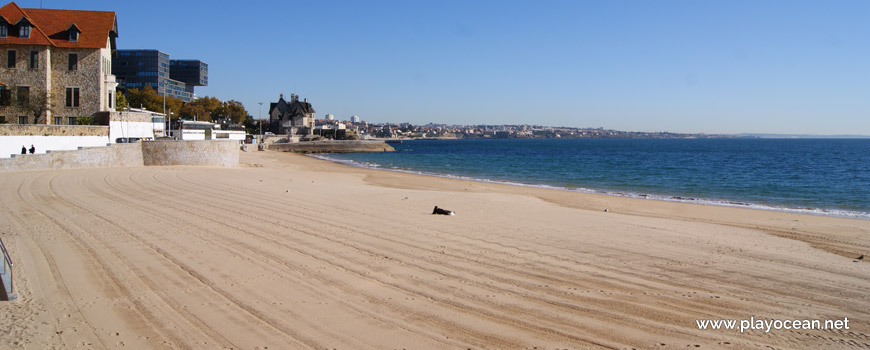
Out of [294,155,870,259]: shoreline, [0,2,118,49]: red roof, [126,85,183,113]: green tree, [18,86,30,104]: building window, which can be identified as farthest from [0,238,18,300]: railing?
[126,85,183,113]: green tree

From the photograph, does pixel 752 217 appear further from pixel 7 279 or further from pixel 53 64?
pixel 53 64

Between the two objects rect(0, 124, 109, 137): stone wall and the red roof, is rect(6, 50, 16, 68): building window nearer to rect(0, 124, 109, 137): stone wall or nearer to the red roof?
the red roof

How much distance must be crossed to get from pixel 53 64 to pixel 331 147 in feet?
193

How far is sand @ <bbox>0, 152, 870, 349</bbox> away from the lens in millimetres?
Answer: 5699

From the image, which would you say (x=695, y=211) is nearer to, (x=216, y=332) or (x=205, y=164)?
(x=216, y=332)

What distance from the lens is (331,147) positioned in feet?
297

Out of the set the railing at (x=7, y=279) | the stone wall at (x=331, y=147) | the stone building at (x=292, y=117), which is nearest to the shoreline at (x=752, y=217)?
the railing at (x=7, y=279)

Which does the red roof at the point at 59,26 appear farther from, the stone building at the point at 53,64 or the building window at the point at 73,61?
the building window at the point at 73,61

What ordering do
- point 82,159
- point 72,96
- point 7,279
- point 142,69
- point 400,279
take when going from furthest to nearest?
point 142,69 → point 72,96 → point 82,159 → point 400,279 → point 7,279

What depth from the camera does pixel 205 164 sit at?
29.4 metres

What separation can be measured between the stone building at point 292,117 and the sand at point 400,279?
Answer: 315 feet

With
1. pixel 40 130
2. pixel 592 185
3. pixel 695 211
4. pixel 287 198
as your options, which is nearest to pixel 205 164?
pixel 40 130

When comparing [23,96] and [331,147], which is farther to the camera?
[331,147]

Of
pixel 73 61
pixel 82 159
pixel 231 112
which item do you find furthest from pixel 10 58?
pixel 231 112
